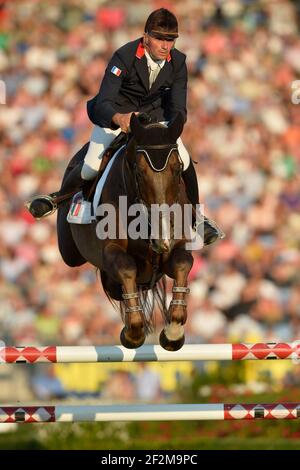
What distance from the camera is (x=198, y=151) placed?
42.8ft

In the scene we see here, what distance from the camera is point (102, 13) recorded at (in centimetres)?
1516

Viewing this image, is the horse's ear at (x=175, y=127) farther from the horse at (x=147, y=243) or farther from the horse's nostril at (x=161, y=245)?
the horse's nostril at (x=161, y=245)

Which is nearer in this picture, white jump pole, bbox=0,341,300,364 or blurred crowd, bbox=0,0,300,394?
white jump pole, bbox=0,341,300,364

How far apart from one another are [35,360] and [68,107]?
806cm

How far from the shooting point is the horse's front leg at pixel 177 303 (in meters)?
5.79

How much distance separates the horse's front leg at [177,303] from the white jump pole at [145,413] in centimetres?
49

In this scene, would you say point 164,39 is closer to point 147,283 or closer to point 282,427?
point 147,283

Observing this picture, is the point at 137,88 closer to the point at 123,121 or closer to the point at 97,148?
the point at 97,148

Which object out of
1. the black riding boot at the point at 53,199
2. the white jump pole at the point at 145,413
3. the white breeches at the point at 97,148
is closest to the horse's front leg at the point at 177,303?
the white jump pole at the point at 145,413

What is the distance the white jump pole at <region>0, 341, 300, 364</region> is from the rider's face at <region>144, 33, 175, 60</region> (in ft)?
5.71

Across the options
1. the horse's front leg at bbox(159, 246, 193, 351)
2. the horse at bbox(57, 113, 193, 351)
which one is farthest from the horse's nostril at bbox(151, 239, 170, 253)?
the horse's front leg at bbox(159, 246, 193, 351)

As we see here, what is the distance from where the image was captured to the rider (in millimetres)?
6035

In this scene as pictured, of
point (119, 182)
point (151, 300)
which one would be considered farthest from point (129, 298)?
point (151, 300)

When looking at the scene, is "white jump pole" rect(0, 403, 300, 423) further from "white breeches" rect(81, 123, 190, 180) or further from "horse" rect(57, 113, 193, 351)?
"white breeches" rect(81, 123, 190, 180)
